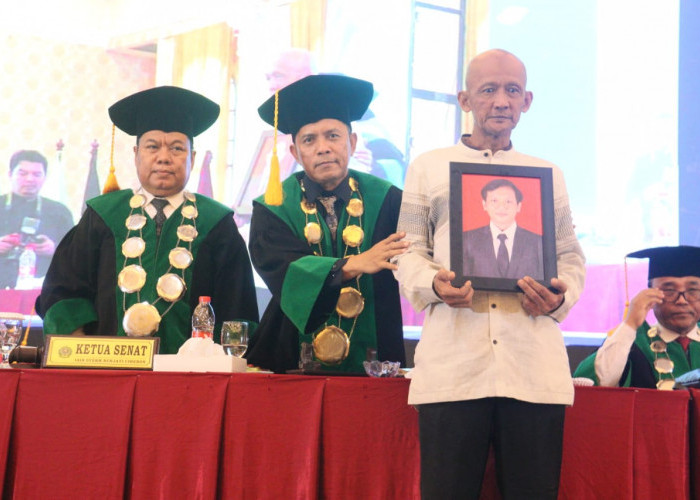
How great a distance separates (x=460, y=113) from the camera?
6.25m

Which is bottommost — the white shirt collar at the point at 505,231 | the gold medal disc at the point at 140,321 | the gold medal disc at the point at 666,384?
the gold medal disc at the point at 666,384

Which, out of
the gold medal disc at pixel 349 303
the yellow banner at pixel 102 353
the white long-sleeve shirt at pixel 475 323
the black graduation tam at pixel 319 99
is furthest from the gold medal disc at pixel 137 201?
the white long-sleeve shirt at pixel 475 323

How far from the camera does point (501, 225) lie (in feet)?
8.19

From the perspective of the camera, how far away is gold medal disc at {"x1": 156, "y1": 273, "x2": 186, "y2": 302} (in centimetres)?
355

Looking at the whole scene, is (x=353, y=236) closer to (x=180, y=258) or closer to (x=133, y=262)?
(x=180, y=258)

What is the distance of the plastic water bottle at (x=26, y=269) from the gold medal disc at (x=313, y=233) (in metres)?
3.06

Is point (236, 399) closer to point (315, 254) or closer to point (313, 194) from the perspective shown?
point (315, 254)

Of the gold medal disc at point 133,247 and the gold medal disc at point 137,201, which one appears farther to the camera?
the gold medal disc at point 137,201

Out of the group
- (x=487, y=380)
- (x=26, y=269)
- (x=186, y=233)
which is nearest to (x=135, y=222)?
(x=186, y=233)

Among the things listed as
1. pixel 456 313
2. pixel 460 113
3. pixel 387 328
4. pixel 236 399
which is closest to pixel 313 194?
pixel 387 328

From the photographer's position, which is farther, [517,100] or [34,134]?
[34,134]

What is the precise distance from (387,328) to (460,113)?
3.14 m

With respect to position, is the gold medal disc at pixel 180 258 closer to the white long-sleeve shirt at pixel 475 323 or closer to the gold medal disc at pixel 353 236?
the gold medal disc at pixel 353 236

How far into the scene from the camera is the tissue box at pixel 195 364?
2.93m
